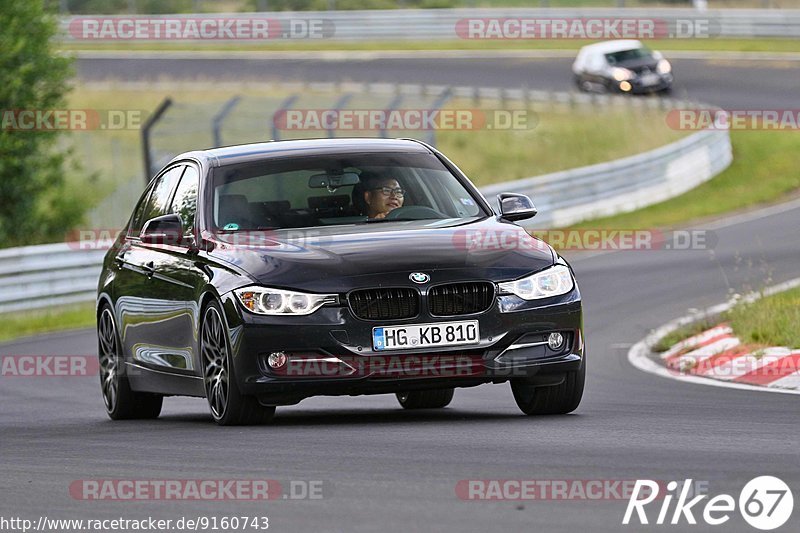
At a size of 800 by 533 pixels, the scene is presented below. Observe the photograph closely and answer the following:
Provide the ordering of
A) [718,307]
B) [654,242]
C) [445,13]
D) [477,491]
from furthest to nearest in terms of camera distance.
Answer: [445,13]
[654,242]
[718,307]
[477,491]

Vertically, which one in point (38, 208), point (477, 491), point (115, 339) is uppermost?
point (477, 491)

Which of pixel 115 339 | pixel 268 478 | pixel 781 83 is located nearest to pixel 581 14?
pixel 781 83

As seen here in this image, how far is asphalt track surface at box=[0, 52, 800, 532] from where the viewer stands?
601 centimetres

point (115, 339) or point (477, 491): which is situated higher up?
point (477, 491)

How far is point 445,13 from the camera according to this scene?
55.9 meters

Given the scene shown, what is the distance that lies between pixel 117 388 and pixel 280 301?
2803mm

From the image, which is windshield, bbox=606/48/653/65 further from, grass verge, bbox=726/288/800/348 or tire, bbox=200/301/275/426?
tire, bbox=200/301/275/426

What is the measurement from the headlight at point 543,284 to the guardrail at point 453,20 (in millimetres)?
41510

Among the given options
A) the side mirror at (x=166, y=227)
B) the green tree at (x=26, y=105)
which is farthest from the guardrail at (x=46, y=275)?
the side mirror at (x=166, y=227)

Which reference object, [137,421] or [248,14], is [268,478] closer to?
[137,421]

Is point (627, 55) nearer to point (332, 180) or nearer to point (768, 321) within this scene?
point (768, 321)

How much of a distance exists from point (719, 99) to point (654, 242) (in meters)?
17.8

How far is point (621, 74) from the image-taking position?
44.0 m

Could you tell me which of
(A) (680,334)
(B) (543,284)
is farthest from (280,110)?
(B) (543,284)
